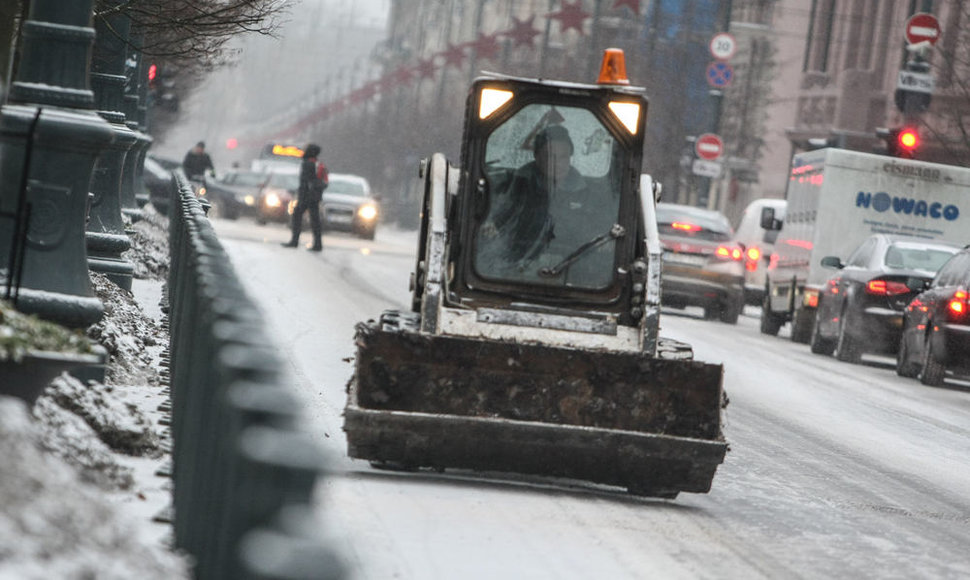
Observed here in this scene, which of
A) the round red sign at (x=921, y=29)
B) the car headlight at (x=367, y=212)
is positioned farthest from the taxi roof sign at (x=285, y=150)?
the round red sign at (x=921, y=29)

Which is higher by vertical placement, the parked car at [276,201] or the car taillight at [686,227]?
the car taillight at [686,227]

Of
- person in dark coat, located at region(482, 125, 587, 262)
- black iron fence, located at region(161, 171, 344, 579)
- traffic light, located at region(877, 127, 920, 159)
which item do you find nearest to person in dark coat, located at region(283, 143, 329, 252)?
traffic light, located at region(877, 127, 920, 159)

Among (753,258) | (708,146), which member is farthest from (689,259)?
(708,146)

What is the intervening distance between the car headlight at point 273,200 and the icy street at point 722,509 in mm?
27213

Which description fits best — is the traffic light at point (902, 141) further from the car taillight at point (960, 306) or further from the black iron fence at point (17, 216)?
the black iron fence at point (17, 216)

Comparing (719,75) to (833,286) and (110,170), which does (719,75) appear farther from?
(110,170)

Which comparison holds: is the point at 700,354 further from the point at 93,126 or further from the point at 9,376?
the point at 9,376

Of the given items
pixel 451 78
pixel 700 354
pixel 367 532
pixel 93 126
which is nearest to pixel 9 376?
pixel 367 532

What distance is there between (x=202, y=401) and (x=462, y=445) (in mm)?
3745

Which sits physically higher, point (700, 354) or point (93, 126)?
point (93, 126)

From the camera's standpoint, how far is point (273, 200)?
144ft

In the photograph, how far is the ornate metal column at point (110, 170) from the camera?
49.0ft

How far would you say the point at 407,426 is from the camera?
29.8ft

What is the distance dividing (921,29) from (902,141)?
2142mm
